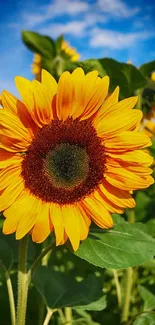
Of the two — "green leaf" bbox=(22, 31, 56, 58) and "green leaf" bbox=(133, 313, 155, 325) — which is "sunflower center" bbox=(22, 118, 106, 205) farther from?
"green leaf" bbox=(22, 31, 56, 58)

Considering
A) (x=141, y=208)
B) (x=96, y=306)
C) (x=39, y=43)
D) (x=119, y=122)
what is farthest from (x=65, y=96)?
(x=39, y=43)

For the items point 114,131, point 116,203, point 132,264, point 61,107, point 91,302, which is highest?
point 61,107

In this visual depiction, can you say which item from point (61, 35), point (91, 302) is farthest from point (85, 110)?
point (61, 35)

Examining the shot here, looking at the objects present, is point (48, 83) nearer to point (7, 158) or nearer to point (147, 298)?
point (7, 158)

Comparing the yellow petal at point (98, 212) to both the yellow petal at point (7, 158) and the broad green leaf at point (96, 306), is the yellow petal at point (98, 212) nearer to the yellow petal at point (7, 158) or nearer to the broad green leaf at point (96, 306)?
the yellow petal at point (7, 158)

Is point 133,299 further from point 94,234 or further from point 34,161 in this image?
point 34,161
